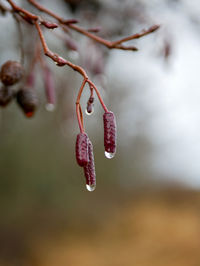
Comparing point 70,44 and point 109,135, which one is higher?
point 70,44

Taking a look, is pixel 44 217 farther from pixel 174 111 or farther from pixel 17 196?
pixel 174 111

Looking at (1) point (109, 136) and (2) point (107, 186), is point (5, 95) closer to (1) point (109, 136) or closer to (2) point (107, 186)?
(1) point (109, 136)

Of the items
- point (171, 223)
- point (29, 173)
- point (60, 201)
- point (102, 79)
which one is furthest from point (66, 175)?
point (102, 79)

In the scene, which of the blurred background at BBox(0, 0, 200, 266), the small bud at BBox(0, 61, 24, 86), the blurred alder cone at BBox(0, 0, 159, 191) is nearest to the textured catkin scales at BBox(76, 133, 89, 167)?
the blurred alder cone at BBox(0, 0, 159, 191)

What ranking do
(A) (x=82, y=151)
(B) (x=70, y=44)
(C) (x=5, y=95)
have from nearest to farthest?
(A) (x=82, y=151), (C) (x=5, y=95), (B) (x=70, y=44)

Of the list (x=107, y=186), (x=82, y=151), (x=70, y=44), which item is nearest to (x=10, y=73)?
(x=70, y=44)

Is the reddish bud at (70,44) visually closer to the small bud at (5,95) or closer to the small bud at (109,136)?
the small bud at (5,95)
